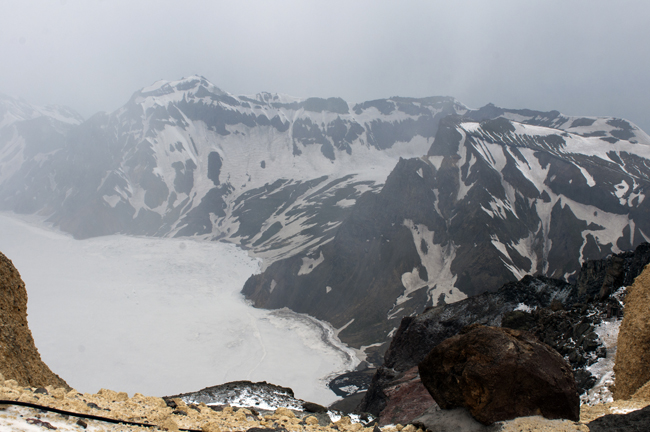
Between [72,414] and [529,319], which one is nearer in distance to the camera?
[72,414]

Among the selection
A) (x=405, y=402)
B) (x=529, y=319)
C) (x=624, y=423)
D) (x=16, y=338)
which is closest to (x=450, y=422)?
(x=624, y=423)

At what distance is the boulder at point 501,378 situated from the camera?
434 inches

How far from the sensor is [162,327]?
348ft

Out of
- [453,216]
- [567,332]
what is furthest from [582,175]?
[567,332]

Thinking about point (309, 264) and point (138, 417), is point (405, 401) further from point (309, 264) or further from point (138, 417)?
point (309, 264)

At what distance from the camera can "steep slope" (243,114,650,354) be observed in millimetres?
107000

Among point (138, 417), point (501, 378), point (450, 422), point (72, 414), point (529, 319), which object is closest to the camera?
point (72, 414)

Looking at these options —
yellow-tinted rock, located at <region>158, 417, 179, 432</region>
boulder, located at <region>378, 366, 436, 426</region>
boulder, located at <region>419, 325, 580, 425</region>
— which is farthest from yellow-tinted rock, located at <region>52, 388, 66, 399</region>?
boulder, located at <region>378, 366, 436, 426</region>

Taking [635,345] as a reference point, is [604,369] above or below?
below

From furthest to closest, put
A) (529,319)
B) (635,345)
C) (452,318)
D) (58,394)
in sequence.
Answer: (452,318) → (529,319) → (635,345) → (58,394)

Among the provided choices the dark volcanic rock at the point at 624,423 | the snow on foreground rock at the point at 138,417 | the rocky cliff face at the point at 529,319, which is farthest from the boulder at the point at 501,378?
the rocky cliff face at the point at 529,319

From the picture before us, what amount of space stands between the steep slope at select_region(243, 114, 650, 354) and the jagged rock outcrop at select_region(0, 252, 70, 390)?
91888 mm

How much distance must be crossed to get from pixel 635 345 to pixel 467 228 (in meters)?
110

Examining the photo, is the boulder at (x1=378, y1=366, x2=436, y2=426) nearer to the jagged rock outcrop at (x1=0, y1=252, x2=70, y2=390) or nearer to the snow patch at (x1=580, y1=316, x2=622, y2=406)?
the snow patch at (x1=580, y1=316, x2=622, y2=406)
